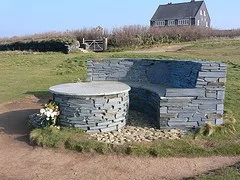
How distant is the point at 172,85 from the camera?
8359 mm

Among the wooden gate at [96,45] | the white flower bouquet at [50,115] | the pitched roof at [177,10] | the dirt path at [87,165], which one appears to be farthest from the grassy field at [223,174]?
the pitched roof at [177,10]

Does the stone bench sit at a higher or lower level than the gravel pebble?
higher

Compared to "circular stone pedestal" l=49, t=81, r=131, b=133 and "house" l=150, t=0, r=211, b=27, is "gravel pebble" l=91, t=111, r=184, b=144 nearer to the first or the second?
"circular stone pedestal" l=49, t=81, r=131, b=133

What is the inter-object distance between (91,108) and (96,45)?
21831mm

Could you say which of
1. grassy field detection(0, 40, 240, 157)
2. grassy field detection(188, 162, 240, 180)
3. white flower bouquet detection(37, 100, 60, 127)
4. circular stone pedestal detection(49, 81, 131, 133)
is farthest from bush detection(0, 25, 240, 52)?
grassy field detection(188, 162, 240, 180)

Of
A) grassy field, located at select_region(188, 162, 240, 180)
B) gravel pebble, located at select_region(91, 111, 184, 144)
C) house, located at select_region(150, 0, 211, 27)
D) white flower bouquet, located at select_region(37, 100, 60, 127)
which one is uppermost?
house, located at select_region(150, 0, 211, 27)

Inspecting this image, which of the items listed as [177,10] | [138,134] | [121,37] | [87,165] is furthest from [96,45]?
[177,10]

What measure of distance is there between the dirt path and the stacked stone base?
0.81 meters

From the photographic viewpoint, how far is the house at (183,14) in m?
50.4

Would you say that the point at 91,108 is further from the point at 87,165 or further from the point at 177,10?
the point at 177,10

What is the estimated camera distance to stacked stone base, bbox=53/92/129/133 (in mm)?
6477

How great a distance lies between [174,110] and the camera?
664 centimetres

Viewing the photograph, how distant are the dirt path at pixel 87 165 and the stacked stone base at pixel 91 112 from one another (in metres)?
0.81

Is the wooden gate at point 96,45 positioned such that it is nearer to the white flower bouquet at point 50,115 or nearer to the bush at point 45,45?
the bush at point 45,45
